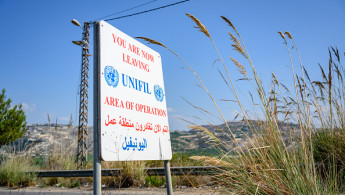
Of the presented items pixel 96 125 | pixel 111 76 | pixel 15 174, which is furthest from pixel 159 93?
pixel 15 174

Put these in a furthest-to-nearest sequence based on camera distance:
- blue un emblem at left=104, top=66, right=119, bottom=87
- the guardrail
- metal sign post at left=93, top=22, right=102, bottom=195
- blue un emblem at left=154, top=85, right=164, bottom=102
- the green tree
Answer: the green tree
the guardrail
blue un emblem at left=154, top=85, right=164, bottom=102
blue un emblem at left=104, top=66, right=119, bottom=87
metal sign post at left=93, top=22, right=102, bottom=195

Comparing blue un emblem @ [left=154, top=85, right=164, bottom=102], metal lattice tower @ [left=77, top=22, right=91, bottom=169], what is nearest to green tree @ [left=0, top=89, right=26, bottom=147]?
metal lattice tower @ [left=77, top=22, right=91, bottom=169]

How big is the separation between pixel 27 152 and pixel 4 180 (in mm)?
1336

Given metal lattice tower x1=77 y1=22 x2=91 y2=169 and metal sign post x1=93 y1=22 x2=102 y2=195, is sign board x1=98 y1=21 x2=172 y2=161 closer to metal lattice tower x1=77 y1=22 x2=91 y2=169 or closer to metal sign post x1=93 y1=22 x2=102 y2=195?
metal sign post x1=93 y1=22 x2=102 y2=195

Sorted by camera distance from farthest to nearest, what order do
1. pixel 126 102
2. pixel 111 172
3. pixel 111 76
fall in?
pixel 111 172 → pixel 126 102 → pixel 111 76

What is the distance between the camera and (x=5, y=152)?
376 inches

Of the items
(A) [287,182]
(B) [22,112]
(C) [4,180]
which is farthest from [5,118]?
(A) [287,182]

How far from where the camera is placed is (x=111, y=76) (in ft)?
8.20

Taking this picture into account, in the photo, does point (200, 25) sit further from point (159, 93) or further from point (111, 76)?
point (159, 93)

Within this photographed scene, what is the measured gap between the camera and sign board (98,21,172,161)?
2352mm

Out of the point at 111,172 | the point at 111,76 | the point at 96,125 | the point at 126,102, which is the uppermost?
the point at 111,76

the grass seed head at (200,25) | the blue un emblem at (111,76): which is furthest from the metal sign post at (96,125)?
the grass seed head at (200,25)

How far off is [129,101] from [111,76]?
36cm

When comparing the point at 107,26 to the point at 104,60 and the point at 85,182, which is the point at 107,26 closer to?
the point at 104,60
